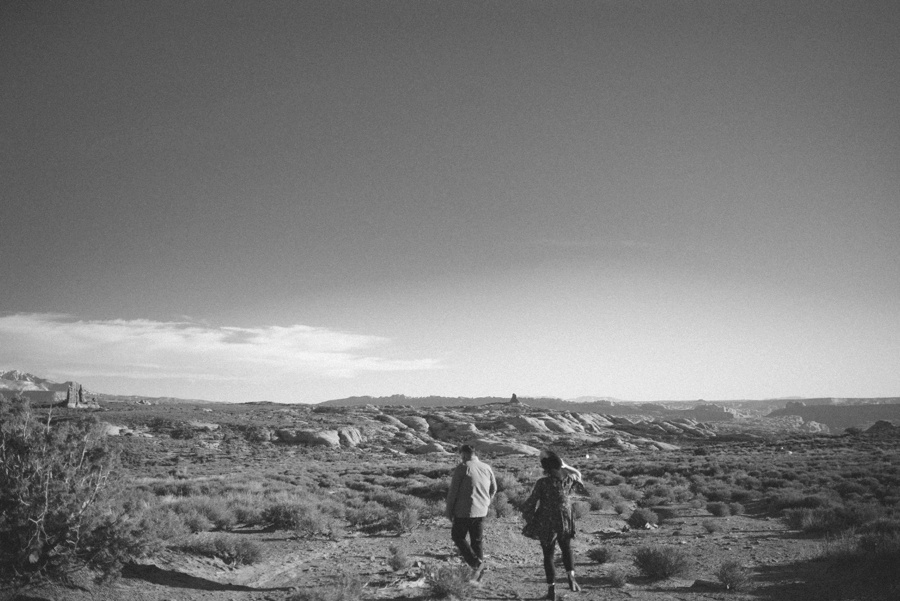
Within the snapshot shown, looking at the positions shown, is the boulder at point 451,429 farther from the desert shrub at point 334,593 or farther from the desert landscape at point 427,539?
the desert shrub at point 334,593

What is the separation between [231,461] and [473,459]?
34.5 metres

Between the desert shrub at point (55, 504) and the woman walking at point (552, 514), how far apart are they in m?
5.57

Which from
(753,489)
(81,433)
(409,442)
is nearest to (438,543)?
(81,433)

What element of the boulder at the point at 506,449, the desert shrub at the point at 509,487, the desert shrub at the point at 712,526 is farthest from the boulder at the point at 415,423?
the desert shrub at the point at 712,526

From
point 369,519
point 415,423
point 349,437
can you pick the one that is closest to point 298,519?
point 369,519

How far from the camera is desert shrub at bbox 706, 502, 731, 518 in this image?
1588 centimetres

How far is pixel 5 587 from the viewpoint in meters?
5.75

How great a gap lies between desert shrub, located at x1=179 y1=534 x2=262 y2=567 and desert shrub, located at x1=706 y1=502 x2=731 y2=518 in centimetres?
1455

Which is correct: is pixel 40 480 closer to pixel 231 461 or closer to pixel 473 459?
pixel 473 459

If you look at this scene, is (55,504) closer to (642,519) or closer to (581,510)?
(581,510)

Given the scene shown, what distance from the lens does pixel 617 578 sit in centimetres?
791

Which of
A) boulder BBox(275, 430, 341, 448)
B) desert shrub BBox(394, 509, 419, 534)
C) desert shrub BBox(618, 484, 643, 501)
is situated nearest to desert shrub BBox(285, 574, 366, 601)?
desert shrub BBox(394, 509, 419, 534)

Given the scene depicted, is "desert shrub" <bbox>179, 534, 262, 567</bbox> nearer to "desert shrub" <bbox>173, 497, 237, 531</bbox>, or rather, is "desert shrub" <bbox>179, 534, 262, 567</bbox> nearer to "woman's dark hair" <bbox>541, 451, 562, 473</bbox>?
"desert shrub" <bbox>173, 497, 237, 531</bbox>

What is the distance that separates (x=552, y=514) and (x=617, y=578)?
96.8 inches
